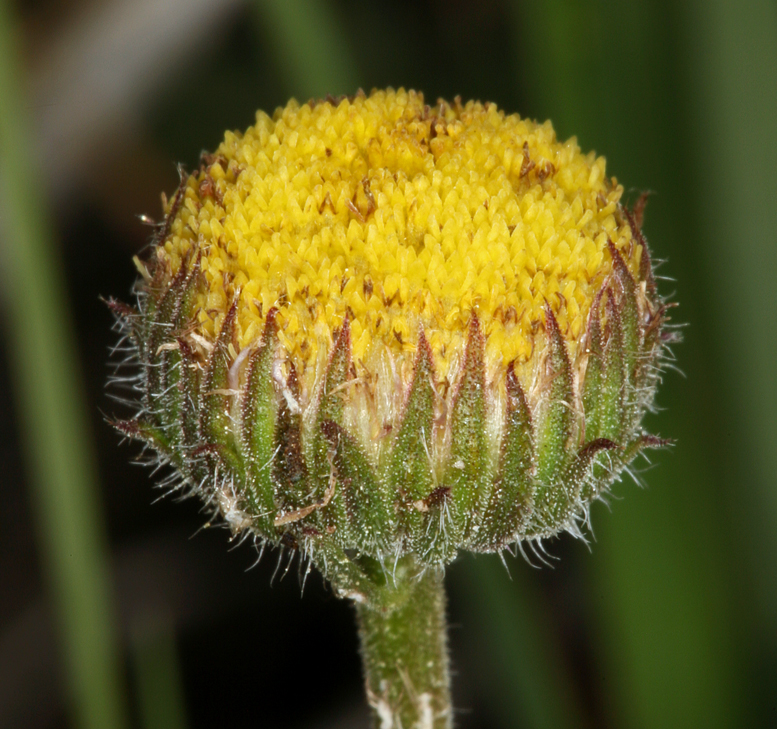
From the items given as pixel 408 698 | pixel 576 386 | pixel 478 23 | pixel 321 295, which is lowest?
pixel 408 698

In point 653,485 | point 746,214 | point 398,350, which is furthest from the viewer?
point 653,485

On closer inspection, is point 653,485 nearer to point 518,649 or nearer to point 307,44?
point 518,649

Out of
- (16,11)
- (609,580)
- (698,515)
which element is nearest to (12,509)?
(16,11)

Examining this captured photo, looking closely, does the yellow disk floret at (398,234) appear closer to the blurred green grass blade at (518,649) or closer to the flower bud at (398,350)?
the flower bud at (398,350)

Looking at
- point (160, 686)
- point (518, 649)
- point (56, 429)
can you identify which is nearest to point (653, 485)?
point (518, 649)

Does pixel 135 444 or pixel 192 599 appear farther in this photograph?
pixel 135 444

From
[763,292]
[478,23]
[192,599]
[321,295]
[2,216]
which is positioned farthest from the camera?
[478,23]

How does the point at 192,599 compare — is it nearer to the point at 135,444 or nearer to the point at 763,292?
the point at 135,444

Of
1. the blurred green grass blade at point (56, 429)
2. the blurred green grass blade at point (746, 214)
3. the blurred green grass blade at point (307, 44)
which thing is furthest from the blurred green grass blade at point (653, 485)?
the blurred green grass blade at point (56, 429)
